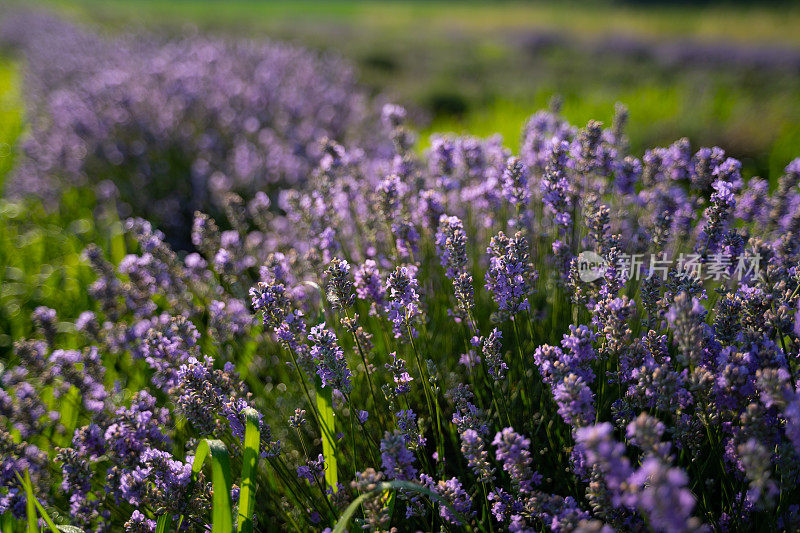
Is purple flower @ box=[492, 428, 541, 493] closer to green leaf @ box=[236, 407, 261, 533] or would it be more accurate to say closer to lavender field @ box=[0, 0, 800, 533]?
lavender field @ box=[0, 0, 800, 533]

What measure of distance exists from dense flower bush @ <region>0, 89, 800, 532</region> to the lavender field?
2 centimetres

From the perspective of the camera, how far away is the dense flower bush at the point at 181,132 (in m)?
6.02

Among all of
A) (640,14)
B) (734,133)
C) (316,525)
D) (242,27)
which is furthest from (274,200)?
(640,14)

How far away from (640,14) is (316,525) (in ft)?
118

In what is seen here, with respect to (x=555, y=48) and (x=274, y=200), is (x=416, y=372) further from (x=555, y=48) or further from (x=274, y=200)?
(x=555, y=48)

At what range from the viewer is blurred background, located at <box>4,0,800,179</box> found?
7.21m

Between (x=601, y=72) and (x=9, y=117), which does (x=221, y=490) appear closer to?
(x=9, y=117)

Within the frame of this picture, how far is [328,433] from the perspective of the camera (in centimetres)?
227

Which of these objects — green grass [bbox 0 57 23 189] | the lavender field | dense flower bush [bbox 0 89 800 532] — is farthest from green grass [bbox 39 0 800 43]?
dense flower bush [bbox 0 89 800 532]

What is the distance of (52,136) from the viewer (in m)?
6.80

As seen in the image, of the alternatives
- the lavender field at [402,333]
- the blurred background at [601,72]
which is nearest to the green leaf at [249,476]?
the lavender field at [402,333]

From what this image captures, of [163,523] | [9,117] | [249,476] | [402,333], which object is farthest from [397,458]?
[9,117]

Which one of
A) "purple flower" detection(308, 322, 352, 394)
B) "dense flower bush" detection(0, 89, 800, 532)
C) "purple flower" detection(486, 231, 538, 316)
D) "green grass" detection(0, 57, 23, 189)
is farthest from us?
"green grass" detection(0, 57, 23, 189)

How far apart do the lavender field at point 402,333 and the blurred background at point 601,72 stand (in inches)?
16.4
